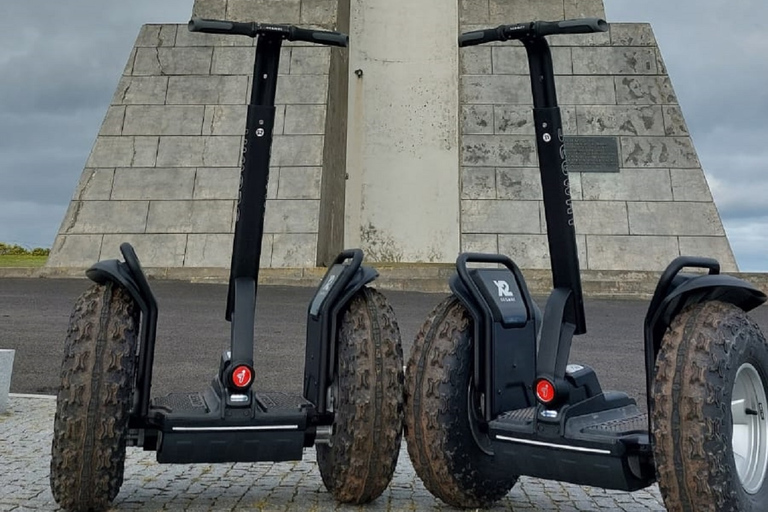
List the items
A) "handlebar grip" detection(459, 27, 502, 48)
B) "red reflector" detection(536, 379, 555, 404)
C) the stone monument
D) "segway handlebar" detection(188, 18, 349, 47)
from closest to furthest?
"red reflector" detection(536, 379, 555, 404)
"segway handlebar" detection(188, 18, 349, 47)
"handlebar grip" detection(459, 27, 502, 48)
the stone monument

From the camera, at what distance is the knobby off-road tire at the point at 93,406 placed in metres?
2.54

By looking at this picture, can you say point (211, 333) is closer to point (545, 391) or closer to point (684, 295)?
point (545, 391)

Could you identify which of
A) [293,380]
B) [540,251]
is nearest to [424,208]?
[540,251]

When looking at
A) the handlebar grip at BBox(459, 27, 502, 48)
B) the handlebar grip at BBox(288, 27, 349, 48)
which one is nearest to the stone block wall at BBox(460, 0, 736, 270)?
the handlebar grip at BBox(459, 27, 502, 48)

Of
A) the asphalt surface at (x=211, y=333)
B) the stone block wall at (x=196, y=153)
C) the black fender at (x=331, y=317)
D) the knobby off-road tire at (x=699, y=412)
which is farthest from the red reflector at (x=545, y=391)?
the stone block wall at (x=196, y=153)

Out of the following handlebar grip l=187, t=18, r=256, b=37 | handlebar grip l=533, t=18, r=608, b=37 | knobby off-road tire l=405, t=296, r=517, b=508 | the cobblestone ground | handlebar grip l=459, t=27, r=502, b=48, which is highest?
handlebar grip l=459, t=27, r=502, b=48

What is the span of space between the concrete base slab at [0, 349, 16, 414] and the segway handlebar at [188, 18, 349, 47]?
3120 mm

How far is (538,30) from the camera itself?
2953mm

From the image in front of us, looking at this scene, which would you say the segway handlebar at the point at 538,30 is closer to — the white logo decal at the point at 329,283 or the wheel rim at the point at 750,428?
the white logo decal at the point at 329,283

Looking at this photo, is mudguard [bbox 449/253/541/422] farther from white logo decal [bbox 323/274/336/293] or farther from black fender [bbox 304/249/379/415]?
white logo decal [bbox 323/274/336/293]

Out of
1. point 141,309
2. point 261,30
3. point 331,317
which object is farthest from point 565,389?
point 261,30

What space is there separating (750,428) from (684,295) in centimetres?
53

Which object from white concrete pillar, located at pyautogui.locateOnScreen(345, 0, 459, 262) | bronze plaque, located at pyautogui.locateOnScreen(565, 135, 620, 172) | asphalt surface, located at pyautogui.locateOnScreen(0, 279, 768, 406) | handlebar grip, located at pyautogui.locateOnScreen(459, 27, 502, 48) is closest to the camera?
handlebar grip, located at pyautogui.locateOnScreen(459, 27, 502, 48)

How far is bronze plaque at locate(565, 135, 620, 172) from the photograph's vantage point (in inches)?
552
